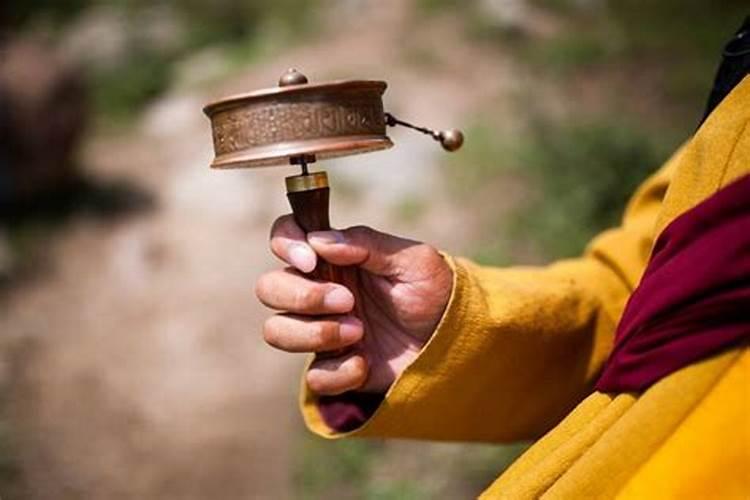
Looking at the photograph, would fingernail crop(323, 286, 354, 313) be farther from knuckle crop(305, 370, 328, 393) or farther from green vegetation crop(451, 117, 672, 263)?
green vegetation crop(451, 117, 672, 263)

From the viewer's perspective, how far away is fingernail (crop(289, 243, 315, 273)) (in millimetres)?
835

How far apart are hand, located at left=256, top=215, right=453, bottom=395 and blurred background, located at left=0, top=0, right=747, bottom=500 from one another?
1734 mm

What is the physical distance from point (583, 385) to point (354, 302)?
332mm

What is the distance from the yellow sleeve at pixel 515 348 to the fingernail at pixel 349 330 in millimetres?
86

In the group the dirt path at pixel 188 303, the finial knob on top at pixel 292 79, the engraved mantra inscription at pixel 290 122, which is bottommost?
the dirt path at pixel 188 303

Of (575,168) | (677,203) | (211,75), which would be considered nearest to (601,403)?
(677,203)

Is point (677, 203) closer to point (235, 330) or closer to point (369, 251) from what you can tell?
point (369, 251)

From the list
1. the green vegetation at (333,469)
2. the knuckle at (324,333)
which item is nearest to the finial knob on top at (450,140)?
the knuckle at (324,333)

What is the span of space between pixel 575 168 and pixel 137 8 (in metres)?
3.85

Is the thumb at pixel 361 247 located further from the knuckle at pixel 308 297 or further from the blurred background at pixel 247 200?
the blurred background at pixel 247 200

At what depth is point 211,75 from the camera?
214 inches

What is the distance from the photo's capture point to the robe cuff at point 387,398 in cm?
93

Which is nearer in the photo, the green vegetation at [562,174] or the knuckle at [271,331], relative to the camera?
the knuckle at [271,331]

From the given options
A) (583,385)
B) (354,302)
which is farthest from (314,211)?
(583,385)
